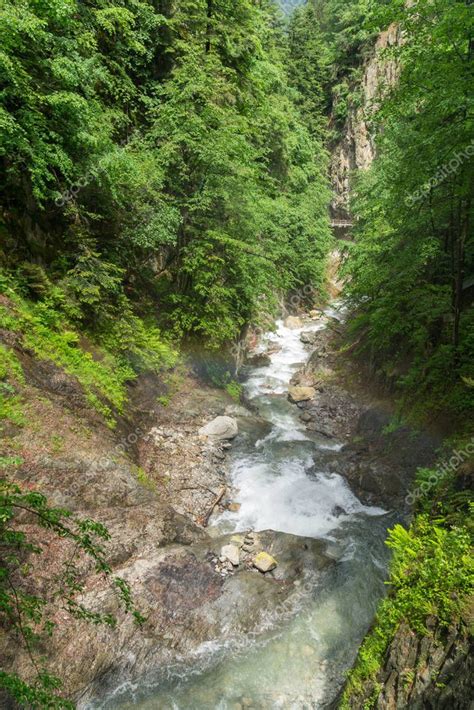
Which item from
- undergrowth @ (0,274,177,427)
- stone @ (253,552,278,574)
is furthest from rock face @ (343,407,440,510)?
undergrowth @ (0,274,177,427)

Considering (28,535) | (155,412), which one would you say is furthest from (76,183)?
(28,535)

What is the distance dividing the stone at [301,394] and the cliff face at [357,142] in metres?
22.7

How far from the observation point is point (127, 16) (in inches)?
417

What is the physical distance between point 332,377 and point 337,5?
43.9 m

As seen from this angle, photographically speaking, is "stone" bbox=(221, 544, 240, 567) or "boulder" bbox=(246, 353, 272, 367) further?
"boulder" bbox=(246, 353, 272, 367)

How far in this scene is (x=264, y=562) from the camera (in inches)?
288

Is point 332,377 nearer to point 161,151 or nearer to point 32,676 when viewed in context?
point 161,151

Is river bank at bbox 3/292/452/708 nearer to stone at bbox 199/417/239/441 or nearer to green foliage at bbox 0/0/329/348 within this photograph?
stone at bbox 199/417/239/441

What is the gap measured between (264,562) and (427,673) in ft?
13.7

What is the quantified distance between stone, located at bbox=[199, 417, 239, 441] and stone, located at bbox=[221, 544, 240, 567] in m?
4.01
